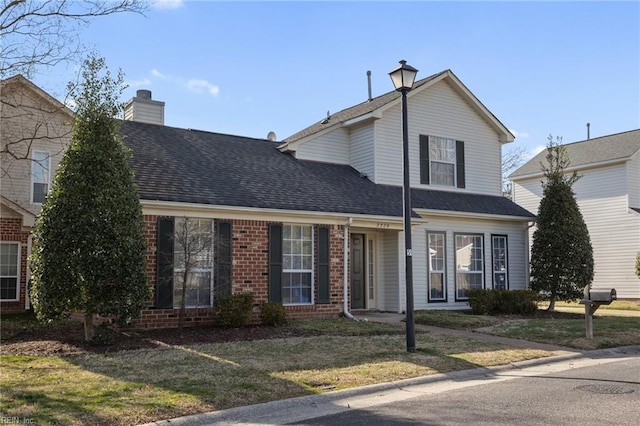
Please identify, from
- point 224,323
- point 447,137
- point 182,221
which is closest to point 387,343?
point 224,323

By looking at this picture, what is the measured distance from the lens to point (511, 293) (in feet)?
56.2

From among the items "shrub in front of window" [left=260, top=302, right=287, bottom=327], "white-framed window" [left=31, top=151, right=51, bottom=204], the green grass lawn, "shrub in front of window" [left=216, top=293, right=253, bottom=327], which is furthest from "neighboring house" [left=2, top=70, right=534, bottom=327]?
the green grass lawn

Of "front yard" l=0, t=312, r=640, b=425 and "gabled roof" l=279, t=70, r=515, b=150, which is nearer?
"front yard" l=0, t=312, r=640, b=425

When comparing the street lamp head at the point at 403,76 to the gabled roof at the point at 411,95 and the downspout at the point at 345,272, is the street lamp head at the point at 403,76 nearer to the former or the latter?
the downspout at the point at 345,272

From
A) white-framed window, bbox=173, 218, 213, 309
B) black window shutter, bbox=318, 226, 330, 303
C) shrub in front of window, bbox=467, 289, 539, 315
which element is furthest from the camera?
shrub in front of window, bbox=467, 289, 539, 315

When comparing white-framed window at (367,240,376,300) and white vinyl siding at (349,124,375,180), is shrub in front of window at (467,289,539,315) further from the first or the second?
white vinyl siding at (349,124,375,180)

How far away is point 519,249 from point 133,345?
14.2 meters

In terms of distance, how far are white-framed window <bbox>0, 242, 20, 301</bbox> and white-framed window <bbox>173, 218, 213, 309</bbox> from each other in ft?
22.7

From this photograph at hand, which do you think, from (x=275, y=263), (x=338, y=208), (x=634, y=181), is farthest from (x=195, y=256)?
(x=634, y=181)

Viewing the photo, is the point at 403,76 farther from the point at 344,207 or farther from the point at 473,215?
the point at 473,215

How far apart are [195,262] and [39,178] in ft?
26.2

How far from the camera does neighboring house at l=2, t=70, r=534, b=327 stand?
13438 millimetres

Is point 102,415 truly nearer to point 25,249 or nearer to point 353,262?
point 353,262

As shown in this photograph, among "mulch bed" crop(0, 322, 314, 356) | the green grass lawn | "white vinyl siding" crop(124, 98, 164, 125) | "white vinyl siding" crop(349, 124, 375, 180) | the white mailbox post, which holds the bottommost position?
the green grass lawn
